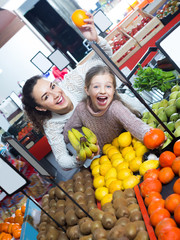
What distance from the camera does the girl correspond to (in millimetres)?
2279

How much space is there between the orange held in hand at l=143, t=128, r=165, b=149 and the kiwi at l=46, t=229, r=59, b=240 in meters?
1.10

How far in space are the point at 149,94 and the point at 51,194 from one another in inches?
63.9

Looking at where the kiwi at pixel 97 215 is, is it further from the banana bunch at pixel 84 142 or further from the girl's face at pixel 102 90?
the girl's face at pixel 102 90

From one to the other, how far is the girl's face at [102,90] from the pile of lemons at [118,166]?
0.36 metres

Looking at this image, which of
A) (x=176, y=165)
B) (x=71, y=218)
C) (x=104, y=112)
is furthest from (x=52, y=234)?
(x=176, y=165)

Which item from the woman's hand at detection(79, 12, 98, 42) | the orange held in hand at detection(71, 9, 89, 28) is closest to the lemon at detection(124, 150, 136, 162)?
the woman's hand at detection(79, 12, 98, 42)

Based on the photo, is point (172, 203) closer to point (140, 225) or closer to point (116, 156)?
point (140, 225)

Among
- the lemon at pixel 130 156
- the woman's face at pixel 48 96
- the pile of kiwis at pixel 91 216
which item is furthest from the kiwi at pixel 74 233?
the woman's face at pixel 48 96

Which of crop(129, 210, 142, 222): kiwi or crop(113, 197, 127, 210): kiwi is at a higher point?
crop(113, 197, 127, 210): kiwi

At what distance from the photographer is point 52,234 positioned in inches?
89.6

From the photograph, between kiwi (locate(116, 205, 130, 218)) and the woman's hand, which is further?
the woman's hand

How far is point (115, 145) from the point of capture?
262 centimetres

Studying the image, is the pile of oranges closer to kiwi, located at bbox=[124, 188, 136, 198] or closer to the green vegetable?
kiwi, located at bbox=[124, 188, 136, 198]

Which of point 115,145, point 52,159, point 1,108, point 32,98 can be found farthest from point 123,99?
point 1,108
